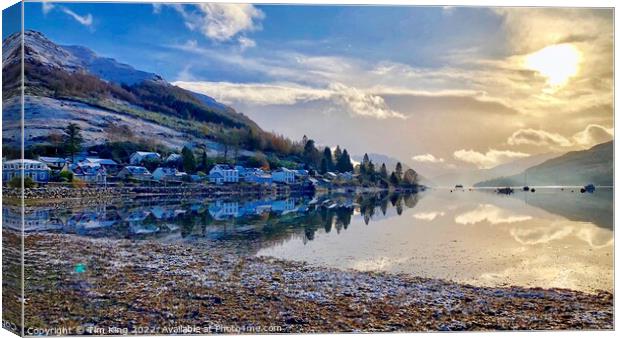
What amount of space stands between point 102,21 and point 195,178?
3059 mm

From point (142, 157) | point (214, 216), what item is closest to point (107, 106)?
point (142, 157)

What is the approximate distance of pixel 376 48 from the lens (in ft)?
33.6

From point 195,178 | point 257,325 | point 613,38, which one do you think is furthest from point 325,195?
point 613,38

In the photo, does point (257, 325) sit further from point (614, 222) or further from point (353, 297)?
point (614, 222)

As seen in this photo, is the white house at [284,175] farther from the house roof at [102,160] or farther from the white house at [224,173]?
the house roof at [102,160]

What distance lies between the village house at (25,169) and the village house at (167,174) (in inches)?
71.2

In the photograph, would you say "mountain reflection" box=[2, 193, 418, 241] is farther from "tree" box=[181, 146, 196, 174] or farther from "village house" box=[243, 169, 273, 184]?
Answer: "tree" box=[181, 146, 196, 174]

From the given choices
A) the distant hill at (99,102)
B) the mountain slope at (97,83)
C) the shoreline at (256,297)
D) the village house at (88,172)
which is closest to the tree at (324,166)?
the distant hill at (99,102)

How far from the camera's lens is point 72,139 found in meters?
9.73

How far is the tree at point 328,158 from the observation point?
1082 cm

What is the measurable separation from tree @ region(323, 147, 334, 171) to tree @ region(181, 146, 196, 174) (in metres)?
2.36

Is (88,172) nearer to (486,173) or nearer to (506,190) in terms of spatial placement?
(486,173)

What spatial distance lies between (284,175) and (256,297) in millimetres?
2699

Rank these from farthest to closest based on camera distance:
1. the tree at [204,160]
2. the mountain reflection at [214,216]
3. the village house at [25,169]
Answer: the tree at [204,160] < the mountain reflection at [214,216] < the village house at [25,169]
